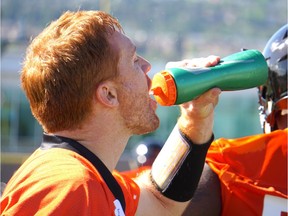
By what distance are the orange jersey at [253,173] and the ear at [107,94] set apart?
0.99 meters

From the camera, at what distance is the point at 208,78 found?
308cm

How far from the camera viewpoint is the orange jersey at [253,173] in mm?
3689

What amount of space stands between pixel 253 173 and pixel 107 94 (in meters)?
1.12

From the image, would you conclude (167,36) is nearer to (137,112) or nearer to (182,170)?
(182,170)

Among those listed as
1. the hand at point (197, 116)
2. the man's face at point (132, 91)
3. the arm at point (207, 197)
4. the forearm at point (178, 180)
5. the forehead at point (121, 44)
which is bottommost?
A: the arm at point (207, 197)

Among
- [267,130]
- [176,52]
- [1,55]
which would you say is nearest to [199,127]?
[267,130]

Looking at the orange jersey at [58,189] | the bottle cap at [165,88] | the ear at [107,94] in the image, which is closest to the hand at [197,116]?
the bottle cap at [165,88]

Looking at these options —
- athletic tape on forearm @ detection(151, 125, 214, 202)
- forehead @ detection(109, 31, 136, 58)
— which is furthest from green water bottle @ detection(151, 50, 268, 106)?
athletic tape on forearm @ detection(151, 125, 214, 202)

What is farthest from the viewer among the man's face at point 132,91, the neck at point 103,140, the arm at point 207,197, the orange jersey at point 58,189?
the arm at point 207,197

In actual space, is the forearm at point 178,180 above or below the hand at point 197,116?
below

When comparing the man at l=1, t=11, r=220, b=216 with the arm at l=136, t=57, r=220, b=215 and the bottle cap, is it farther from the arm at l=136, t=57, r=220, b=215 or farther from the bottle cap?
the arm at l=136, t=57, r=220, b=215

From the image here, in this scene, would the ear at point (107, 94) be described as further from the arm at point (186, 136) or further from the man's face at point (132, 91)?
the arm at point (186, 136)

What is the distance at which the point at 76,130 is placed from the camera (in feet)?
9.39

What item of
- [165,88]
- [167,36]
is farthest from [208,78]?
[167,36]
